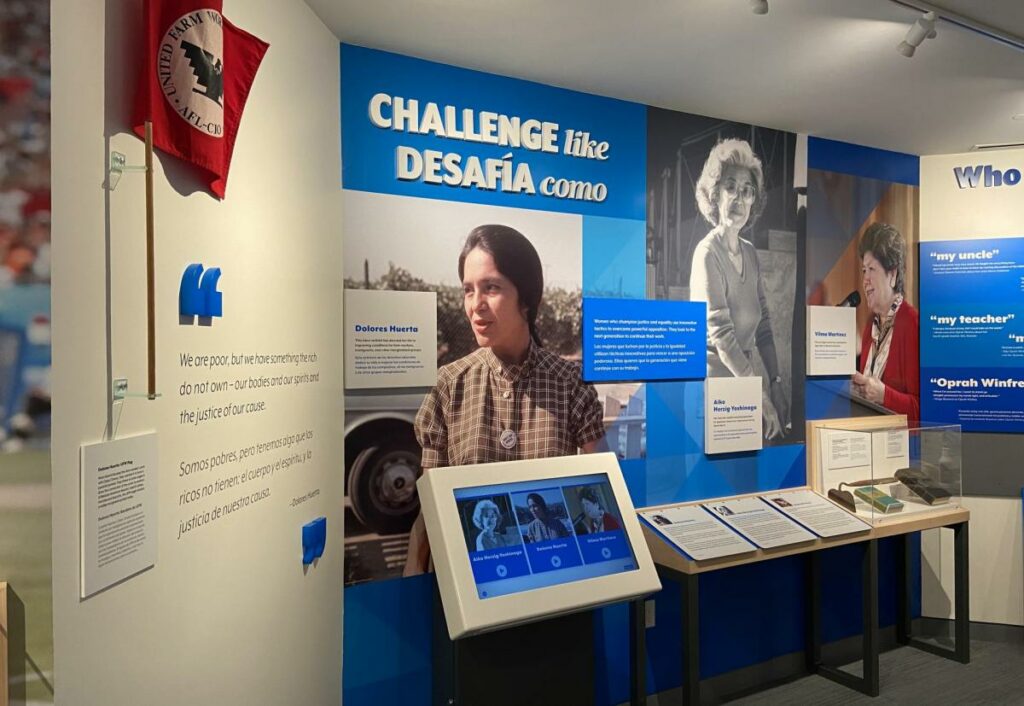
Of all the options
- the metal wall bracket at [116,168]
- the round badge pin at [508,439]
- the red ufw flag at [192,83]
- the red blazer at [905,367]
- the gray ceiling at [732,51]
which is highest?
the gray ceiling at [732,51]

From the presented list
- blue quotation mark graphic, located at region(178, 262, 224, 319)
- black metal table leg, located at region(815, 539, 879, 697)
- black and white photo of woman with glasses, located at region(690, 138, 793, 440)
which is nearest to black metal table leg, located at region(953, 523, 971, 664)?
black metal table leg, located at region(815, 539, 879, 697)

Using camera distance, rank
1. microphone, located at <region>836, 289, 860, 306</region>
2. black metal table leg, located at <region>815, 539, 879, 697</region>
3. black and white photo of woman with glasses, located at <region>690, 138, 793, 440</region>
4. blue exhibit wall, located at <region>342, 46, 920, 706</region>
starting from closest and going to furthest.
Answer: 1. blue exhibit wall, located at <region>342, 46, 920, 706</region>
2. black metal table leg, located at <region>815, 539, 879, 697</region>
3. black and white photo of woman with glasses, located at <region>690, 138, 793, 440</region>
4. microphone, located at <region>836, 289, 860, 306</region>

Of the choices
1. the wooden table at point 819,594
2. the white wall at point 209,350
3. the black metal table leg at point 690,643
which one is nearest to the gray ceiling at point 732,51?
the white wall at point 209,350

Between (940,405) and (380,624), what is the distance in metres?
3.62

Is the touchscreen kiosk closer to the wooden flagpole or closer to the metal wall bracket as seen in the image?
the wooden flagpole

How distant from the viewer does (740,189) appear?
387 cm

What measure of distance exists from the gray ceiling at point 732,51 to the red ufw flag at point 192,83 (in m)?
0.85

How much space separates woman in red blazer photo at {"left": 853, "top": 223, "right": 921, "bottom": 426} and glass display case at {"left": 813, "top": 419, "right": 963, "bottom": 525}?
0.42m

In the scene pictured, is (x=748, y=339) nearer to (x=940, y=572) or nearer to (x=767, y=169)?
(x=767, y=169)

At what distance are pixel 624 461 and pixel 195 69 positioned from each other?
2.53 metres

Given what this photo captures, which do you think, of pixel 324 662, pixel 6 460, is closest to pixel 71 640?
pixel 6 460

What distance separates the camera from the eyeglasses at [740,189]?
12.5ft

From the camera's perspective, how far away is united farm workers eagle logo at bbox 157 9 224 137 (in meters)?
1.54

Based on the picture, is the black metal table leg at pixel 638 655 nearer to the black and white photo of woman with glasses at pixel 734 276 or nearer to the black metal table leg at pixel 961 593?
the black and white photo of woman with glasses at pixel 734 276
